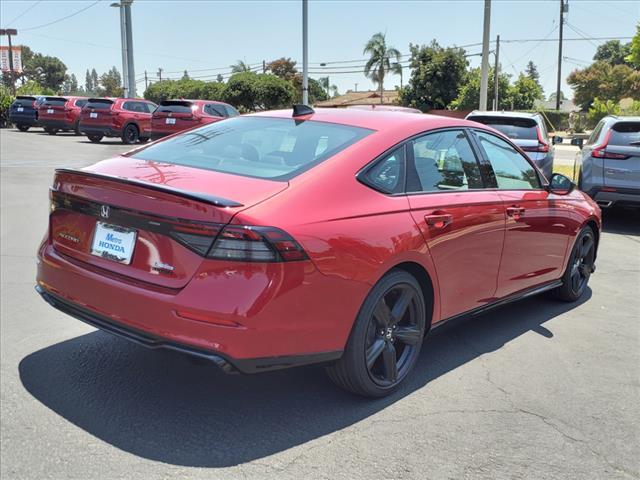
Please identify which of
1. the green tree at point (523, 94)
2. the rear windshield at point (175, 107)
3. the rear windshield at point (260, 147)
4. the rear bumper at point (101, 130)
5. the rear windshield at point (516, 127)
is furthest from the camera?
the green tree at point (523, 94)

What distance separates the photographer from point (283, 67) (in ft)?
269

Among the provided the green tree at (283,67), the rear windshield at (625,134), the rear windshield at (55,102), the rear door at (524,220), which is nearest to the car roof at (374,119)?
the rear door at (524,220)

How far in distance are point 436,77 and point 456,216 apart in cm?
4992

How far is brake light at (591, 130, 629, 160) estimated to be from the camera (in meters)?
9.16

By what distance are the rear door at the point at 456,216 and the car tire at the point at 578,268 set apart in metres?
1.49

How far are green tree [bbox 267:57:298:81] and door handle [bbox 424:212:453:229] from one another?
264 feet

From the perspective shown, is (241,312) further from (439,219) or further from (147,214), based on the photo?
(439,219)

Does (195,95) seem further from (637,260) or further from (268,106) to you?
(637,260)

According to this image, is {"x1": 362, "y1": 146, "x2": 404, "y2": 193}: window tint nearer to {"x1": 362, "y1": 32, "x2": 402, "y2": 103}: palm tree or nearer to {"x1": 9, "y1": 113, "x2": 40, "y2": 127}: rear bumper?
{"x1": 9, "y1": 113, "x2": 40, "y2": 127}: rear bumper

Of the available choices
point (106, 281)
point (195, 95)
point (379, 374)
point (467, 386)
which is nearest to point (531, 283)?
point (467, 386)

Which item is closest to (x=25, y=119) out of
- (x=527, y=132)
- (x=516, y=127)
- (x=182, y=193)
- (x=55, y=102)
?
(x=55, y=102)

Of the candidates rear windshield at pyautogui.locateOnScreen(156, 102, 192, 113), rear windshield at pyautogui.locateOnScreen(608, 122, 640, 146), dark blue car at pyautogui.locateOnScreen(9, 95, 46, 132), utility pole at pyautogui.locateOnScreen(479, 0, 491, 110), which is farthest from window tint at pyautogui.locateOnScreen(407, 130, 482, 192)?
dark blue car at pyautogui.locateOnScreen(9, 95, 46, 132)

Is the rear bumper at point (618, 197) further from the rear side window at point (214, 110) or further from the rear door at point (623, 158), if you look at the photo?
the rear side window at point (214, 110)

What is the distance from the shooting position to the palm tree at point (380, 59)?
6781 centimetres
